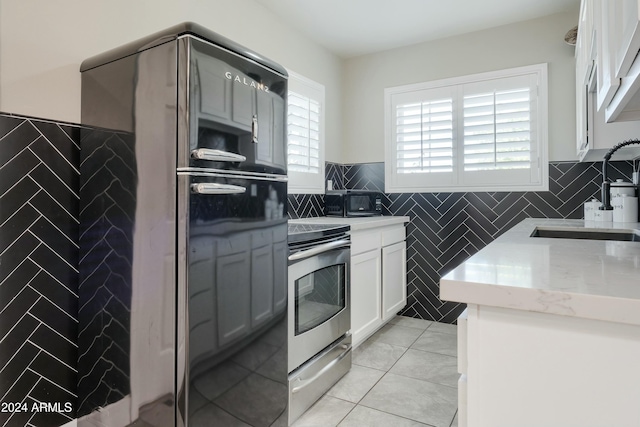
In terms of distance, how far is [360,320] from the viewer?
2.65 m

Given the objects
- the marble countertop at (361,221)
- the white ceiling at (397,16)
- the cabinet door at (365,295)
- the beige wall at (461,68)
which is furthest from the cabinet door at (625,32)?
the beige wall at (461,68)

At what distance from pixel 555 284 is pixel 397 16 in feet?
9.28

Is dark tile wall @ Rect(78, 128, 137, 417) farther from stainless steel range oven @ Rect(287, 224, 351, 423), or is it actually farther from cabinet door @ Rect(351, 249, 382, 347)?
cabinet door @ Rect(351, 249, 382, 347)

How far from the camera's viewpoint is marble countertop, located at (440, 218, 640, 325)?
60 cm

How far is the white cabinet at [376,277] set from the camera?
8.47ft

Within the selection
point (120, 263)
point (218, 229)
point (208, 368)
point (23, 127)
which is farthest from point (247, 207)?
point (23, 127)

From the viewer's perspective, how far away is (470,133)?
3.19m

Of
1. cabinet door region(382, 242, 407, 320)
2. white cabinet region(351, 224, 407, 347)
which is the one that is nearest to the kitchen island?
white cabinet region(351, 224, 407, 347)

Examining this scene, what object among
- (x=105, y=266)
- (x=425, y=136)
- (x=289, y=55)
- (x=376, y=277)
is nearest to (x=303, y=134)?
(x=289, y=55)

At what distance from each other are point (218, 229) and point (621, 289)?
3.88ft

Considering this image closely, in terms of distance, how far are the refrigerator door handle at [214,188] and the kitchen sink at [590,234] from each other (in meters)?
1.57

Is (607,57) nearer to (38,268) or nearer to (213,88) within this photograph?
(213,88)

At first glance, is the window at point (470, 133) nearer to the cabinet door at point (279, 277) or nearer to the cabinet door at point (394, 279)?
the cabinet door at point (394, 279)

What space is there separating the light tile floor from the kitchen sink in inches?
41.9
